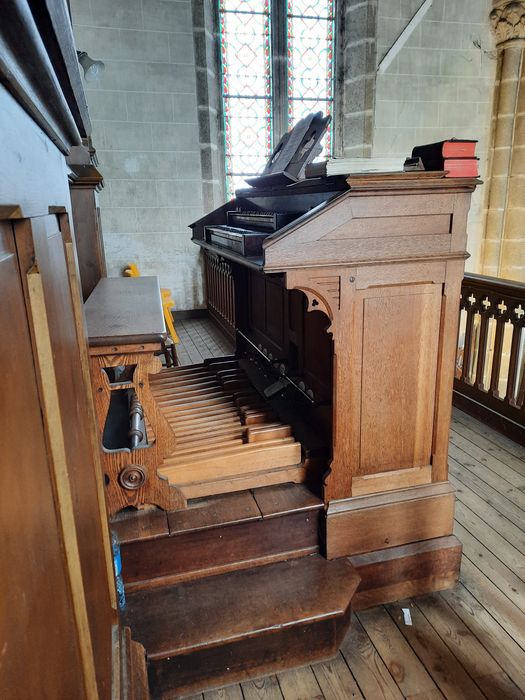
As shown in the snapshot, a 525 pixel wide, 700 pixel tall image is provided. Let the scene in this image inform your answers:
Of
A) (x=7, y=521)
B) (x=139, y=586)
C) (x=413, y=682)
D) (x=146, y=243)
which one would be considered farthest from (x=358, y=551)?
(x=146, y=243)

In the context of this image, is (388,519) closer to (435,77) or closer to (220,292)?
(220,292)

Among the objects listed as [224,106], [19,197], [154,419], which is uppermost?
[224,106]

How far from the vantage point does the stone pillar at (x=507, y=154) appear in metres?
6.59

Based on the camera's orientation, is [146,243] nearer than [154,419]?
No

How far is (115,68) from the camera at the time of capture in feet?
19.0

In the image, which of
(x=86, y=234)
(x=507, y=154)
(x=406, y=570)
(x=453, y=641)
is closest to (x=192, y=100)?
(x=86, y=234)

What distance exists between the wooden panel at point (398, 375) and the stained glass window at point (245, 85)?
517cm

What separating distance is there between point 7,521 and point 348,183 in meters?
1.60

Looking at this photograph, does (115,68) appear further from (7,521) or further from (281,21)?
(7,521)

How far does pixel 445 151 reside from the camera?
6.08 ft

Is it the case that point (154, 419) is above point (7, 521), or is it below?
below

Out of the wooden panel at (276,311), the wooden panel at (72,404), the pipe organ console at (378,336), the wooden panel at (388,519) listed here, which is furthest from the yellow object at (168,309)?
the wooden panel at (72,404)

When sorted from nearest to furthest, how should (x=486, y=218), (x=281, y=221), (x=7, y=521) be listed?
(x=7, y=521), (x=281, y=221), (x=486, y=218)

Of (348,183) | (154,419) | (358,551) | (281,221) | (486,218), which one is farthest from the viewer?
(486,218)
